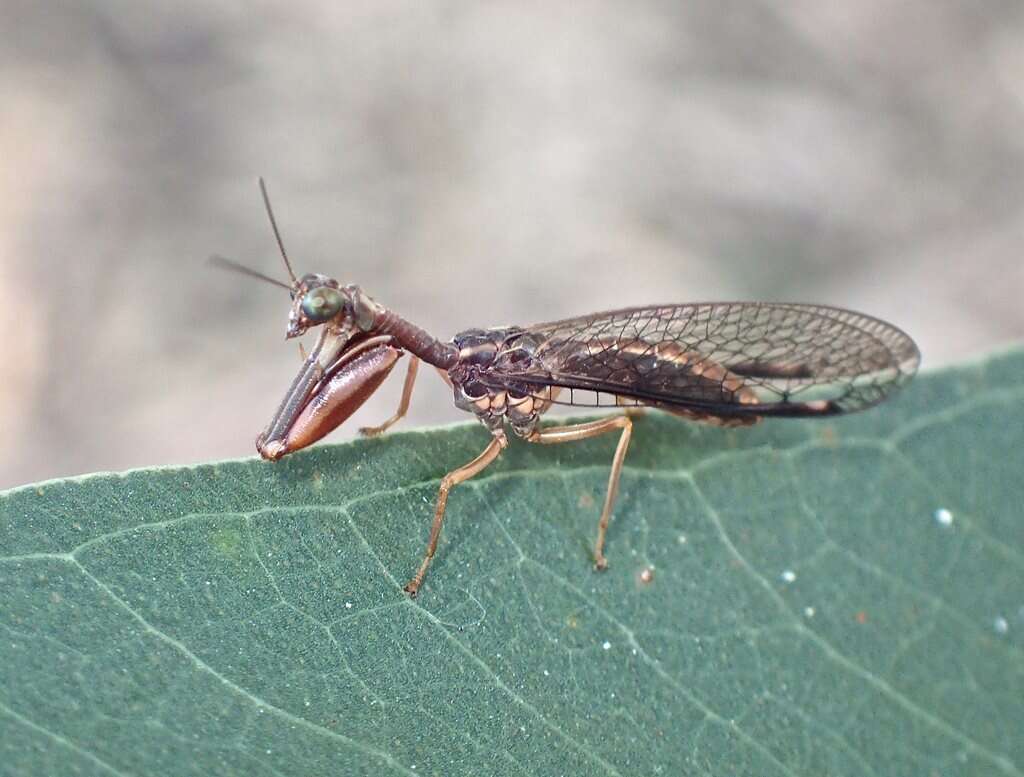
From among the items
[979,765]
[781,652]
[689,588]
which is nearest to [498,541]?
[689,588]

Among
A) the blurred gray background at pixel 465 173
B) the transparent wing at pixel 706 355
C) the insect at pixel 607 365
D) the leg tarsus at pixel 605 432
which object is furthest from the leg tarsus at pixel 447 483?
the blurred gray background at pixel 465 173

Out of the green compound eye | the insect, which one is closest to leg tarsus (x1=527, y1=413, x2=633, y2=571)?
the insect

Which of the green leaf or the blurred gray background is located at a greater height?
the blurred gray background

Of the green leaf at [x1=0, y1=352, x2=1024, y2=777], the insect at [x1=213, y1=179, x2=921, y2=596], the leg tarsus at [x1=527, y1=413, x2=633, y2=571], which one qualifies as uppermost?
the insect at [x1=213, y1=179, x2=921, y2=596]

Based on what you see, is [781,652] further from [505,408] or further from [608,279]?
[608,279]

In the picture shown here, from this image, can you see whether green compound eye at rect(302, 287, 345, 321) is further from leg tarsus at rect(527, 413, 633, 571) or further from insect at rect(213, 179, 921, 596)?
leg tarsus at rect(527, 413, 633, 571)

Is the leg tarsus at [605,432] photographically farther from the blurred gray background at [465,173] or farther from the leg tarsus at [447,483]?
the blurred gray background at [465,173]
